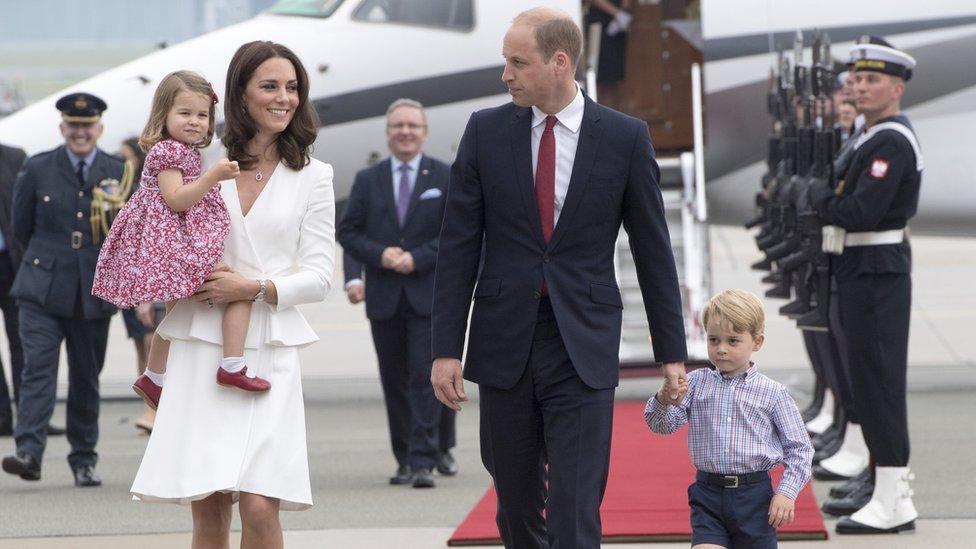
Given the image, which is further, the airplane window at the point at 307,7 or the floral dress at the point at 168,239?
the airplane window at the point at 307,7

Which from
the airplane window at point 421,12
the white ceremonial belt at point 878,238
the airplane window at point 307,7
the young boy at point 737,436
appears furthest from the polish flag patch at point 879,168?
the airplane window at point 307,7

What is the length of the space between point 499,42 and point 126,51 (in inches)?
3422

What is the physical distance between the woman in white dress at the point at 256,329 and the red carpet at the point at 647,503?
1.87 meters

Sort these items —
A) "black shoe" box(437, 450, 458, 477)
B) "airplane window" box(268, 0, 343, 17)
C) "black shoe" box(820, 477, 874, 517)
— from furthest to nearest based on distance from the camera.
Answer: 1. "airplane window" box(268, 0, 343, 17)
2. "black shoe" box(437, 450, 458, 477)
3. "black shoe" box(820, 477, 874, 517)

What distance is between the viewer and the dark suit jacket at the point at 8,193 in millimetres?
8938

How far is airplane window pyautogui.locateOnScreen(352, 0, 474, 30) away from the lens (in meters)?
10.4

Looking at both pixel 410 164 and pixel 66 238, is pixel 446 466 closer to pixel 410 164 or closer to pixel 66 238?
pixel 410 164

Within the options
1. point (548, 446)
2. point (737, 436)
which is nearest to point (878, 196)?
point (737, 436)

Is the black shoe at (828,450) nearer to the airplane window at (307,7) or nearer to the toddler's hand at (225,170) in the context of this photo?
the toddler's hand at (225,170)

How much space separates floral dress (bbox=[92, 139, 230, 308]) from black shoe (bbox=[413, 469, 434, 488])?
326cm

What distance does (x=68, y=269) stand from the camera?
7.45 m

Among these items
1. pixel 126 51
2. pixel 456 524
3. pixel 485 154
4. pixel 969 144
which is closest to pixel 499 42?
pixel 969 144

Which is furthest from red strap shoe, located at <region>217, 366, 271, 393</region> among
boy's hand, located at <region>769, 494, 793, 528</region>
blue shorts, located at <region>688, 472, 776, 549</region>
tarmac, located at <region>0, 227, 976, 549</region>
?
tarmac, located at <region>0, 227, 976, 549</region>

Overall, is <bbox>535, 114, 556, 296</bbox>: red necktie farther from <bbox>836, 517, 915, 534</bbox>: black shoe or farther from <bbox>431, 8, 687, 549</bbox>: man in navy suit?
<bbox>836, 517, 915, 534</bbox>: black shoe
